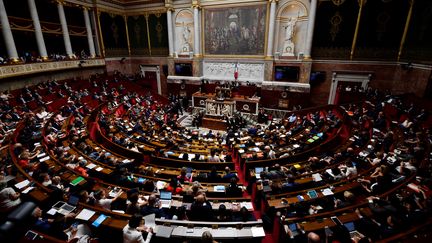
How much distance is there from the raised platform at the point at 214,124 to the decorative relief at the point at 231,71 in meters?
6.77

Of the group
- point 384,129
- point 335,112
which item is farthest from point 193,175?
point 335,112

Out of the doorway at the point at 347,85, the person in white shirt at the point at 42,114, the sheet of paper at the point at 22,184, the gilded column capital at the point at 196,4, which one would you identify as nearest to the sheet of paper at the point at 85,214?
the sheet of paper at the point at 22,184

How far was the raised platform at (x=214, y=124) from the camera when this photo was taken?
17.7m

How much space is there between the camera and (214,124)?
59.1 ft

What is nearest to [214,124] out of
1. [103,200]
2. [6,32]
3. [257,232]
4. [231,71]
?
[231,71]

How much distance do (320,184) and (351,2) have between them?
57.4ft

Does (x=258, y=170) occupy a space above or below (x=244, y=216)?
below

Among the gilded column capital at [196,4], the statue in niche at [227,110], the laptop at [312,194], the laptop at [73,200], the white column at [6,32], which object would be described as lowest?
the statue in niche at [227,110]

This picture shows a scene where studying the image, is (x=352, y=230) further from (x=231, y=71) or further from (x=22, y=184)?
(x=231, y=71)

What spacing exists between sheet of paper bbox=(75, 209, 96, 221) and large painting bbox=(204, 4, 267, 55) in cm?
1968

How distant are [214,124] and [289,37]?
10600 mm

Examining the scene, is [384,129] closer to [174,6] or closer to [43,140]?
[43,140]

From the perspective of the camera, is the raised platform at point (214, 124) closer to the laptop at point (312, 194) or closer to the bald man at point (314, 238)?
the laptop at point (312, 194)

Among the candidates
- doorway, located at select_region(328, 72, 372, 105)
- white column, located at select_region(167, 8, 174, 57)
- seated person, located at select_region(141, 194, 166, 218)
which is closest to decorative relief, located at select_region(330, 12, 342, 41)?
doorway, located at select_region(328, 72, 372, 105)
